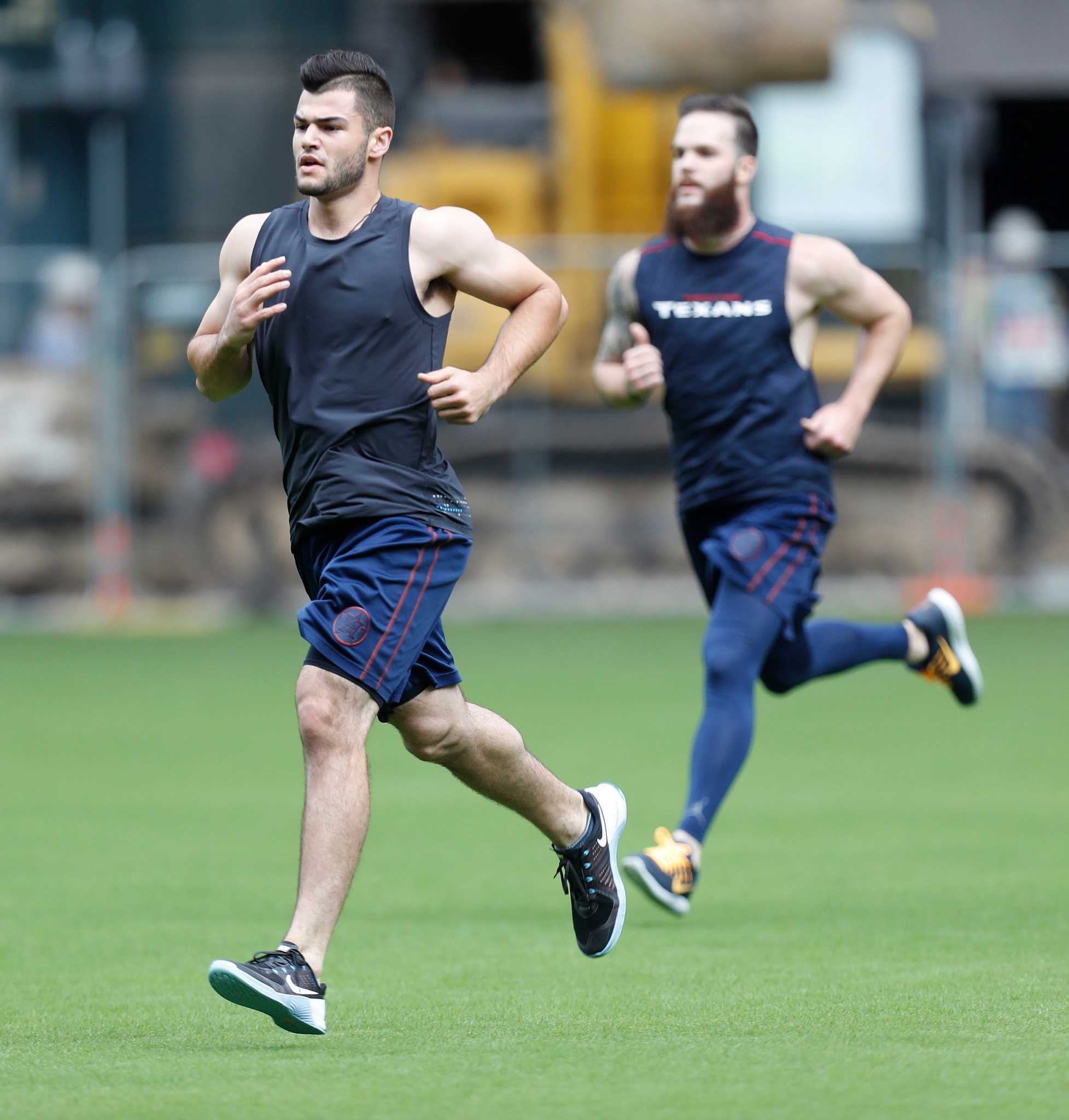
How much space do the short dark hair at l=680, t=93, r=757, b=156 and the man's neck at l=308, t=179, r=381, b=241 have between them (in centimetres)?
211

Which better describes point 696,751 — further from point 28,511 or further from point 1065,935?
point 28,511

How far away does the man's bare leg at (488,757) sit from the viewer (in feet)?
18.5

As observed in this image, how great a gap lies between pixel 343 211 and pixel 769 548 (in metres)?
2.28

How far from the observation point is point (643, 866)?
6645 mm

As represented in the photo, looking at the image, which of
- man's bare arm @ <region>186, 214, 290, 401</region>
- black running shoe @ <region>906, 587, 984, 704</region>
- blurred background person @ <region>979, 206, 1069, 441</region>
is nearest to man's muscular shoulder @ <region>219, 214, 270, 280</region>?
man's bare arm @ <region>186, 214, 290, 401</region>

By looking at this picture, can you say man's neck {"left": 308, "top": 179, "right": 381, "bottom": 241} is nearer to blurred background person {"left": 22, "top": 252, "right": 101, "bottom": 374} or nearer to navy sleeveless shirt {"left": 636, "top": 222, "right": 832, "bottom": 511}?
navy sleeveless shirt {"left": 636, "top": 222, "right": 832, "bottom": 511}

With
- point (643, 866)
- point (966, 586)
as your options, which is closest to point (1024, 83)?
A: point (966, 586)

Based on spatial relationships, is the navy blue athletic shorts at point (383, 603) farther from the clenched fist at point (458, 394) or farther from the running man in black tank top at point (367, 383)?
the clenched fist at point (458, 394)

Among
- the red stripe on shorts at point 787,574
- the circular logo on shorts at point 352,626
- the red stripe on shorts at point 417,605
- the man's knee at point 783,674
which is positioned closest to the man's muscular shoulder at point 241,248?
the red stripe on shorts at point 417,605

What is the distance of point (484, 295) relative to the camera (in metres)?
5.71

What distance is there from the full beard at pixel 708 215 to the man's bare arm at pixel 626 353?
185mm

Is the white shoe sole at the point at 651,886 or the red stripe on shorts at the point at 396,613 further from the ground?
the red stripe on shorts at the point at 396,613

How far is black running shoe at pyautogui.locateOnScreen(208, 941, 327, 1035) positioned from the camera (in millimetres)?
4832

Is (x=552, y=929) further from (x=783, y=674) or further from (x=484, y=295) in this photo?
(x=484, y=295)
